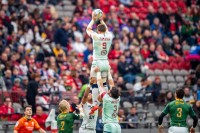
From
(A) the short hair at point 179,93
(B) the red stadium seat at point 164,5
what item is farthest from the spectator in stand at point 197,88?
(A) the short hair at point 179,93

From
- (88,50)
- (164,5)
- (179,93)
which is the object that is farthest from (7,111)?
(164,5)

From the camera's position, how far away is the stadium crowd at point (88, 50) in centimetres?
3359

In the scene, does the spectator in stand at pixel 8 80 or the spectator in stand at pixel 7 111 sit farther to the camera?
the spectator in stand at pixel 8 80

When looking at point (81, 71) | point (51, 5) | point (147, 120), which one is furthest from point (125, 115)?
point (51, 5)

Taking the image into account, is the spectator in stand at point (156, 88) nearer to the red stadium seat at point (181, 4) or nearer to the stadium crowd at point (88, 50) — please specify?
the stadium crowd at point (88, 50)

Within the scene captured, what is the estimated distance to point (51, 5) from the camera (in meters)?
40.5

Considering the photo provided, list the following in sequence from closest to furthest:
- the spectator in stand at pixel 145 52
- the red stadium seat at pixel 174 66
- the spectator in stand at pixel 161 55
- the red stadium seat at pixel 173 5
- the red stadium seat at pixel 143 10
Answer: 1. the red stadium seat at pixel 174 66
2. the spectator in stand at pixel 145 52
3. the spectator in stand at pixel 161 55
4. the red stadium seat at pixel 143 10
5. the red stadium seat at pixel 173 5

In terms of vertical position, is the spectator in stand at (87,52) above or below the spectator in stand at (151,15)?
below

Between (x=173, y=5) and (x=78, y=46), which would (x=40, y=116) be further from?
(x=173, y=5)

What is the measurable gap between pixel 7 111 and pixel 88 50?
7049 mm

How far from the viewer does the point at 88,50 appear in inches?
1491

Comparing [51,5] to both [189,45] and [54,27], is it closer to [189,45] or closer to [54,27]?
[54,27]

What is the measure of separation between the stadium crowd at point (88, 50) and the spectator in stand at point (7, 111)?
3cm

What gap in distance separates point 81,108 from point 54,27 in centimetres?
1282
